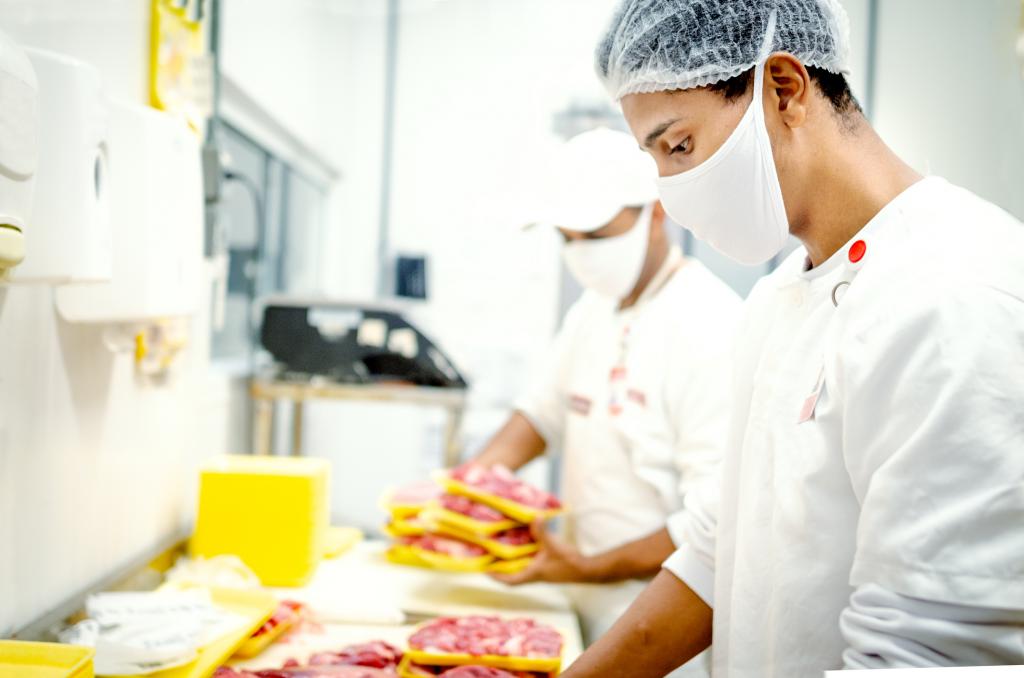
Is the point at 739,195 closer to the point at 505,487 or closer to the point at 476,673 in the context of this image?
the point at 476,673

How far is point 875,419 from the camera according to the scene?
0.89 meters

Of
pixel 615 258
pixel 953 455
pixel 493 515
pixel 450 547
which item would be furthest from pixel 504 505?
pixel 953 455

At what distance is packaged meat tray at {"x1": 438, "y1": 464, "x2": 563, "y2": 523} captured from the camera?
201 centimetres

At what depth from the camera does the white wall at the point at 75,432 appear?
4.60ft

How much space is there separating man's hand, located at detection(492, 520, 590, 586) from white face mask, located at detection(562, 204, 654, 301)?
2.10 feet

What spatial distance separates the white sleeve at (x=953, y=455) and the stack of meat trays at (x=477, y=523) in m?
1.19

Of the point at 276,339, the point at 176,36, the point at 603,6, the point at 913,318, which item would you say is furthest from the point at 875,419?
the point at 603,6

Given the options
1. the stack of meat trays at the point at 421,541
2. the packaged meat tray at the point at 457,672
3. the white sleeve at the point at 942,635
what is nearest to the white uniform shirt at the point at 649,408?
the stack of meat trays at the point at 421,541

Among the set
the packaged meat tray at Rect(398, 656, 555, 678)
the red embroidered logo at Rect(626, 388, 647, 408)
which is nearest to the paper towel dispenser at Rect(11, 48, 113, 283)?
the packaged meat tray at Rect(398, 656, 555, 678)

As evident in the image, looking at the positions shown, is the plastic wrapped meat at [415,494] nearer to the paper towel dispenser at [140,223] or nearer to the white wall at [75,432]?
the white wall at [75,432]

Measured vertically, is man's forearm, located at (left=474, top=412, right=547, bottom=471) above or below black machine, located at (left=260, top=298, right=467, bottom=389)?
below

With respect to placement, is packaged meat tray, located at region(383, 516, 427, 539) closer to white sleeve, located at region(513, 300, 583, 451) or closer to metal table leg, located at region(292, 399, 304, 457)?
white sleeve, located at region(513, 300, 583, 451)

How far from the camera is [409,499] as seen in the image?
2215 mm

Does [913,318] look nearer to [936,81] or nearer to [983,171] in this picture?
[983,171]
